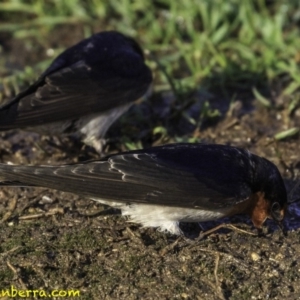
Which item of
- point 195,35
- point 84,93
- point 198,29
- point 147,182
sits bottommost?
point 198,29

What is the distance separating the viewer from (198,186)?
485 cm

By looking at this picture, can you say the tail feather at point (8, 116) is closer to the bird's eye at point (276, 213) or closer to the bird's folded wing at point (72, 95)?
the bird's folded wing at point (72, 95)

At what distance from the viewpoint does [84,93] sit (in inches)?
237

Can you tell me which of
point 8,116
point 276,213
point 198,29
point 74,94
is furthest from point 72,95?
point 198,29

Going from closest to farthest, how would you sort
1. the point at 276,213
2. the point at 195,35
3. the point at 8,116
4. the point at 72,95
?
the point at 276,213 → the point at 8,116 → the point at 72,95 → the point at 195,35

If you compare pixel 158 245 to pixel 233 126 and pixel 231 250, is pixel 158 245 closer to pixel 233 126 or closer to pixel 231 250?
pixel 231 250

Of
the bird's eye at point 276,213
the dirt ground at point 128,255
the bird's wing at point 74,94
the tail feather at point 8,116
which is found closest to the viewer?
the dirt ground at point 128,255

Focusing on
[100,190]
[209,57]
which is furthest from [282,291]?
[209,57]

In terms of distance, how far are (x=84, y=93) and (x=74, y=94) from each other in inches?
3.4

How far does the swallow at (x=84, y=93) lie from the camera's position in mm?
5746

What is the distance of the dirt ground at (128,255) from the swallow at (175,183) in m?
0.17

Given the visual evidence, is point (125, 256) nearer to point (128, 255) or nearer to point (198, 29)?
point (128, 255)

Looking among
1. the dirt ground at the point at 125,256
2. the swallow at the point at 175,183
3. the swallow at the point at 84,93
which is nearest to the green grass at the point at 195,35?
the swallow at the point at 84,93

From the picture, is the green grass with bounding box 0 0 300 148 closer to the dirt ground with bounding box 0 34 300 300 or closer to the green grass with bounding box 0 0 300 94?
the green grass with bounding box 0 0 300 94
